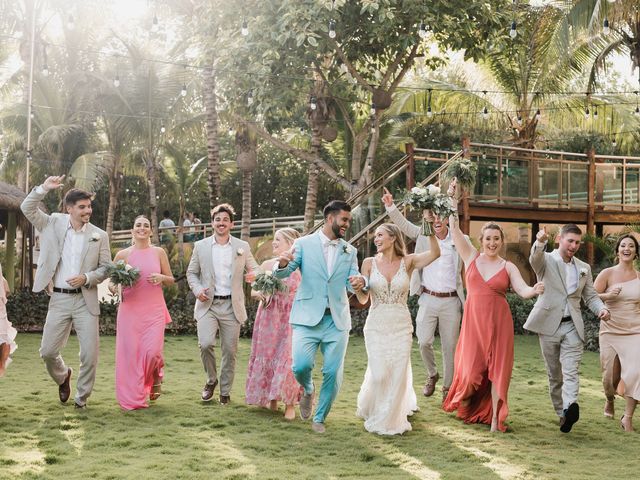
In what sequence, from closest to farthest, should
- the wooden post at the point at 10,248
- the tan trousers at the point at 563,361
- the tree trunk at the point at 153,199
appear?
the tan trousers at the point at 563,361, the wooden post at the point at 10,248, the tree trunk at the point at 153,199

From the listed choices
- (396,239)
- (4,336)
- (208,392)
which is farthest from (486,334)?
(4,336)

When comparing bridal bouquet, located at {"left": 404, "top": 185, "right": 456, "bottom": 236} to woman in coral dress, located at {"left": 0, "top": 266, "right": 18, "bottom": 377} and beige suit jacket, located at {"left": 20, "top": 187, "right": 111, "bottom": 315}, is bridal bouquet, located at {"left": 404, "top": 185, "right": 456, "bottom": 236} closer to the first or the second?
beige suit jacket, located at {"left": 20, "top": 187, "right": 111, "bottom": 315}

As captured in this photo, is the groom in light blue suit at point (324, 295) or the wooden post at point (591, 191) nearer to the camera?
the groom in light blue suit at point (324, 295)

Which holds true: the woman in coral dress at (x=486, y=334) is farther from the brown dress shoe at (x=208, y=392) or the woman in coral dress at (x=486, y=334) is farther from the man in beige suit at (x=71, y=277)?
the man in beige suit at (x=71, y=277)

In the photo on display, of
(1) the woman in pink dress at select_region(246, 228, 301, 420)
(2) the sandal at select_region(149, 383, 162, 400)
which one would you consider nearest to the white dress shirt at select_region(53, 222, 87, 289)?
(2) the sandal at select_region(149, 383, 162, 400)

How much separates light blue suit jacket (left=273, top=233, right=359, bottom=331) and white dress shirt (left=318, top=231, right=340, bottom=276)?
1.0 inches

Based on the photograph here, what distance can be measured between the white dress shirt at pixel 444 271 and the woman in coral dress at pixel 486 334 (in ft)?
4.46

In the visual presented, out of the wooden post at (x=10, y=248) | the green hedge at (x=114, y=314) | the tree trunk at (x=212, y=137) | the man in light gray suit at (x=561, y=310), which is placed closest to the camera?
the man in light gray suit at (x=561, y=310)

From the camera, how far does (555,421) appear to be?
30.4ft

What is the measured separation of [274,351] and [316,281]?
1607 millimetres

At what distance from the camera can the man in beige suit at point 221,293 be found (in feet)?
31.8

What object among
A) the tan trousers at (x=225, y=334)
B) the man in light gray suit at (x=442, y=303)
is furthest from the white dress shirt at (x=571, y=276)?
the tan trousers at (x=225, y=334)

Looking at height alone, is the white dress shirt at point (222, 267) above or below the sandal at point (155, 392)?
above

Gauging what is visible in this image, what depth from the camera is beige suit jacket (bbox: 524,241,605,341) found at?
8930 mm
